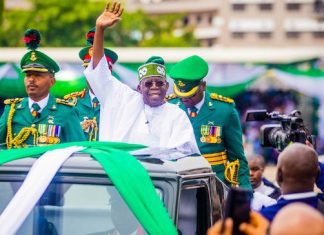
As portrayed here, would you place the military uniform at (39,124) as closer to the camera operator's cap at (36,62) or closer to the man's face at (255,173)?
the camera operator's cap at (36,62)

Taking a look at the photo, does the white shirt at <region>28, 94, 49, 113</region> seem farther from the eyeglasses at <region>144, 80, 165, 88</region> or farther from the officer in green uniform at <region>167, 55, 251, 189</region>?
the eyeglasses at <region>144, 80, 165, 88</region>

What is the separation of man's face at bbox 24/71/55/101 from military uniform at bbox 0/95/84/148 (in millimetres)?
95

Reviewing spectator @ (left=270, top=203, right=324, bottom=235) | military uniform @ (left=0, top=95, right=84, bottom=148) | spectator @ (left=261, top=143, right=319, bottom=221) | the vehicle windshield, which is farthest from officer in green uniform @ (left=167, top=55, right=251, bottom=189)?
spectator @ (left=270, top=203, right=324, bottom=235)

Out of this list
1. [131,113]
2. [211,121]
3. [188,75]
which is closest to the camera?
[131,113]

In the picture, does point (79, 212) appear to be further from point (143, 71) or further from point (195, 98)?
point (195, 98)

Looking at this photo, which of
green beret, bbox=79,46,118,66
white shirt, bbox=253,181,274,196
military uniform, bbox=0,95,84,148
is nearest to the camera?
military uniform, bbox=0,95,84,148

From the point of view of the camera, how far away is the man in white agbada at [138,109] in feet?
22.5

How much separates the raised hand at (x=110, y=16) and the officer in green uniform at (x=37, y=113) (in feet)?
3.10

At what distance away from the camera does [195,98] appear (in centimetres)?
847

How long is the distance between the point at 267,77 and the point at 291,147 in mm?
23657

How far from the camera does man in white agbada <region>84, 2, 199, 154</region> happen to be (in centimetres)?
687

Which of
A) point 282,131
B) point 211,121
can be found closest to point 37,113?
point 211,121

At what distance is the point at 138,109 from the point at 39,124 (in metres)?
1.10

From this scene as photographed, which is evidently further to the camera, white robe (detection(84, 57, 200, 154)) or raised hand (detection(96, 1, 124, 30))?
raised hand (detection(96, 1, 124, 30))
